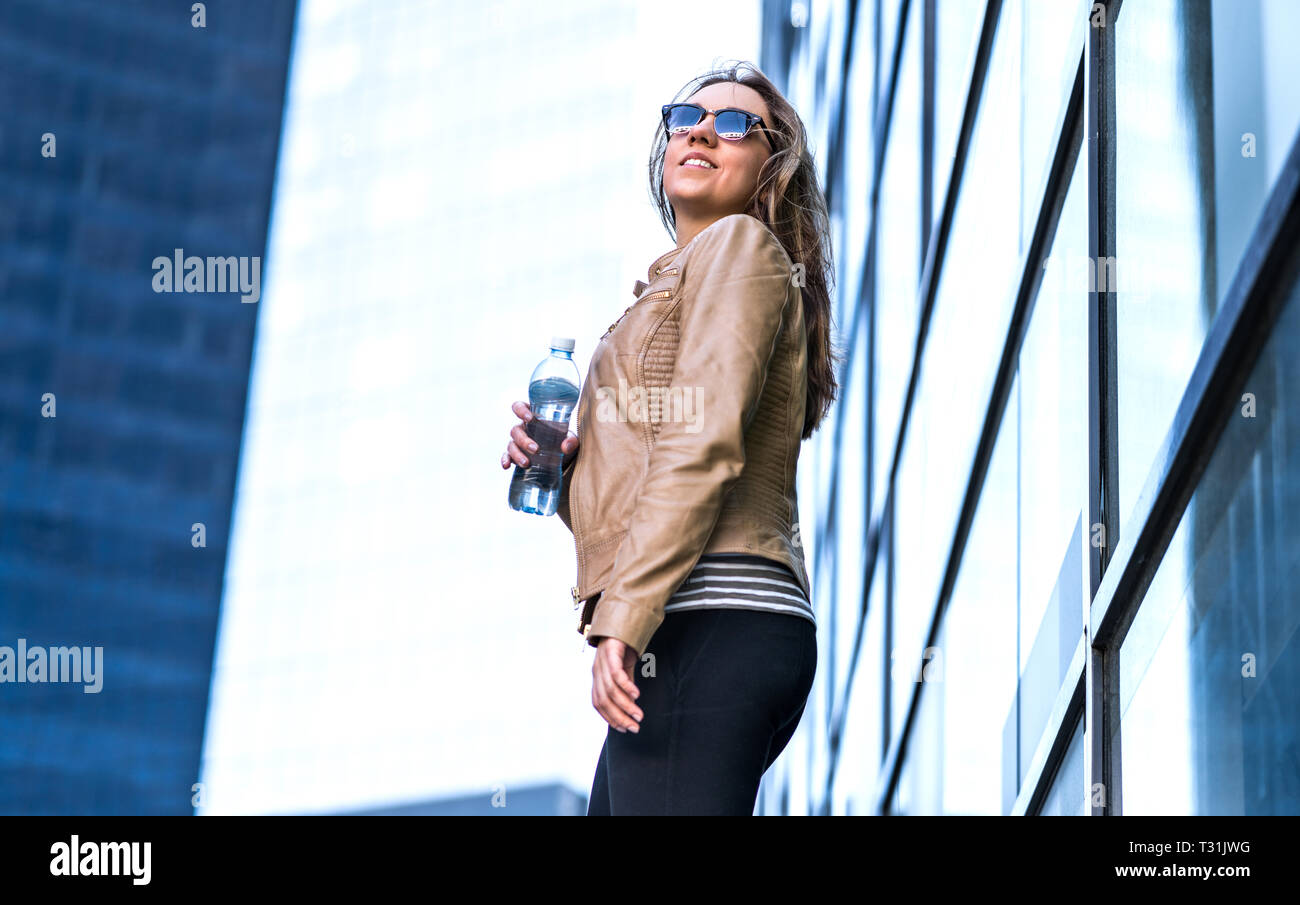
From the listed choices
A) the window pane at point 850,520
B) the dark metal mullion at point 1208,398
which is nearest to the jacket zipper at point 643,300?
the dark metal mullion at point 1208,398

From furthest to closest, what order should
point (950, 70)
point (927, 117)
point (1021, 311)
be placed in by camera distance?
Result: point (927, 117)
point (950, 70)
point (1021, 311)

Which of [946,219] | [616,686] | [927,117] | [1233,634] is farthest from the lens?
[927,117]

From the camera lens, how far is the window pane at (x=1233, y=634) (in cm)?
Answer: 284

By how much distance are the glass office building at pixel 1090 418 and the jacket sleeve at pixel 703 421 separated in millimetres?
867

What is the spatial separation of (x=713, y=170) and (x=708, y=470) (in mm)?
768

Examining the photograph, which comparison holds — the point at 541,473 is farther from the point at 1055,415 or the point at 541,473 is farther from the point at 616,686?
the point at 1055,415

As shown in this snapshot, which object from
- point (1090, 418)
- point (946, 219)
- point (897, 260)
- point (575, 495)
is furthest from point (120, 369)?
point (575, 495)

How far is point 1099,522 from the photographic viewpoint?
13.7 ft

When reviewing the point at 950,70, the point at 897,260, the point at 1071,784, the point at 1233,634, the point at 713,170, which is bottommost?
the point at 1071,784

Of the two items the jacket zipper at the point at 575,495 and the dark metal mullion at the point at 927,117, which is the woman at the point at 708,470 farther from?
the dark metal mullion at the point at 927,117

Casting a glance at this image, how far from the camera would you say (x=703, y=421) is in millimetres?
2963
